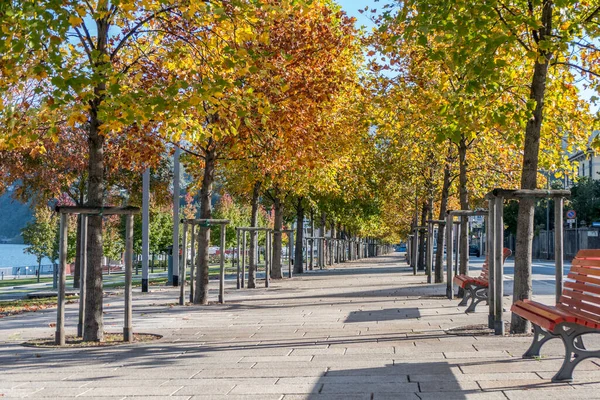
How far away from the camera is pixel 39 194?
28.9 m

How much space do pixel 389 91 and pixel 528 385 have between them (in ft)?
36.6

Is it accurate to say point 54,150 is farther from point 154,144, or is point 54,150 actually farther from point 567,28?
point 567,28

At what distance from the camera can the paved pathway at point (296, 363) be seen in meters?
7.04

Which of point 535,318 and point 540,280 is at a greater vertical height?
point 535,318

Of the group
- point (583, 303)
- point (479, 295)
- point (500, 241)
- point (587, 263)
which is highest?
point (500, 241)

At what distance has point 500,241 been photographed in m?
10.6

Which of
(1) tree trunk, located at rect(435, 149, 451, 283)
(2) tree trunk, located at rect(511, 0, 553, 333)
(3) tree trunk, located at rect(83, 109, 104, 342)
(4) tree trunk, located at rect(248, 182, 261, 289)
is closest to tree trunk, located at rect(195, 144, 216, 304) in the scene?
(4) tree trunk, located at rect(248, 182, 261, 289)

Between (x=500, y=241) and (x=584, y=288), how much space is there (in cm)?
265

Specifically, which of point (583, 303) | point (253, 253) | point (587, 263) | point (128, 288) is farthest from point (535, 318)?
point (253, 253)

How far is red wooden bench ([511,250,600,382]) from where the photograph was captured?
6992 millimetres

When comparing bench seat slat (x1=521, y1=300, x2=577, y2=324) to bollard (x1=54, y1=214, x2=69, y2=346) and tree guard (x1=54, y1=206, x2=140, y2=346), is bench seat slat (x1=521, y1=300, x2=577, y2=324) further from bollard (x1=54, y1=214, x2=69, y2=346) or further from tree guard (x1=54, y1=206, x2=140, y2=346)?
bollard (x1=54, y1=214, x2=69, y2=346)

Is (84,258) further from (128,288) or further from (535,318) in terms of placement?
(535,318)

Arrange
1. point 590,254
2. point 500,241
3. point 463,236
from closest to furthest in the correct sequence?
point 590,254
point 500,241
point 463,236

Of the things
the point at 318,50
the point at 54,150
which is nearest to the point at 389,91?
the point at 318,50
